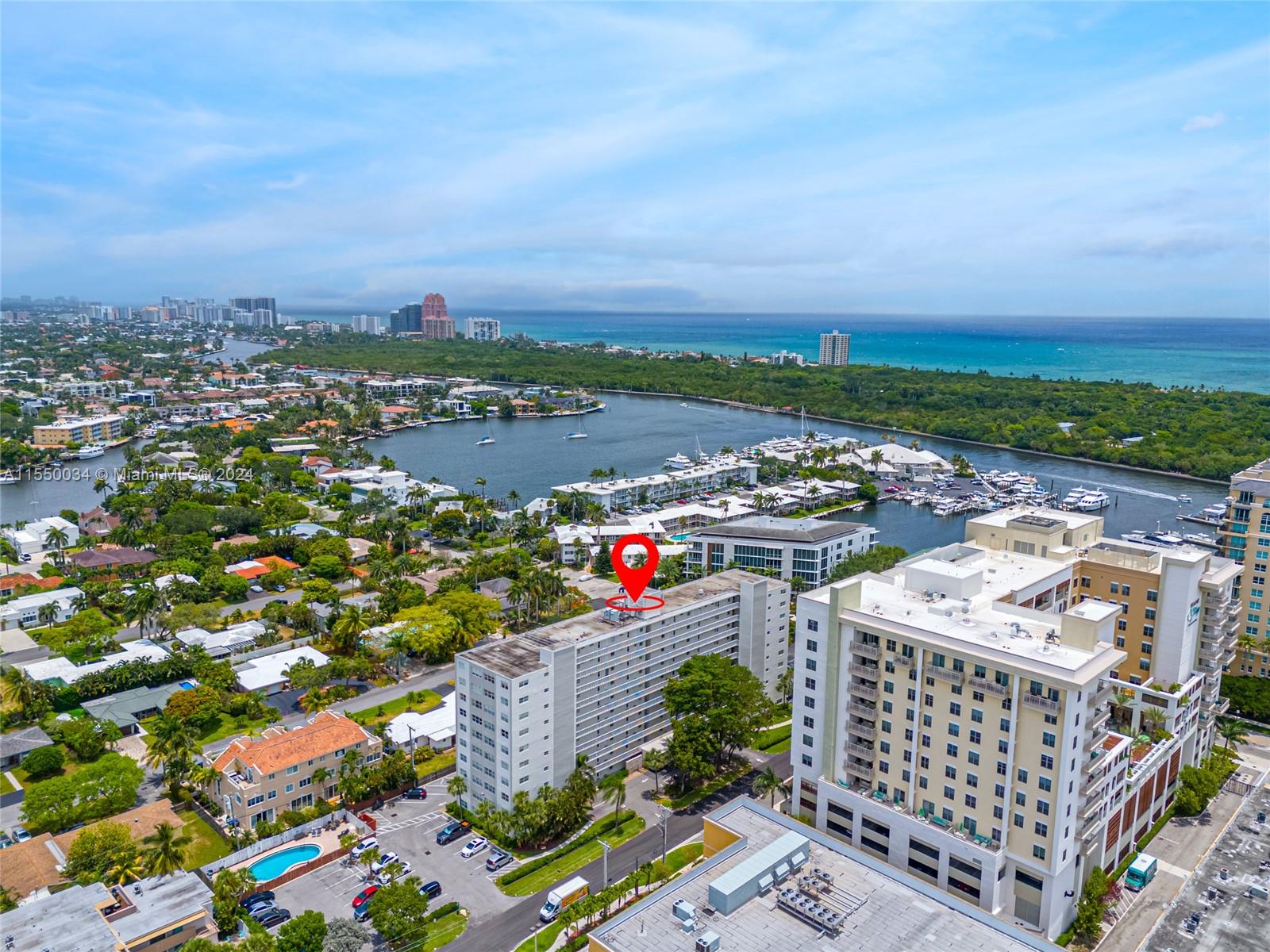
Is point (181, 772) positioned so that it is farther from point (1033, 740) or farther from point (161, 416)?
point (161, 416)

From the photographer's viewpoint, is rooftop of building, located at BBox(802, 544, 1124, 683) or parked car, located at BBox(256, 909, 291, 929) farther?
parked car, located at BBox(256, 909, 291, 929)

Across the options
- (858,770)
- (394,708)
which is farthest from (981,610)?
(394,708)

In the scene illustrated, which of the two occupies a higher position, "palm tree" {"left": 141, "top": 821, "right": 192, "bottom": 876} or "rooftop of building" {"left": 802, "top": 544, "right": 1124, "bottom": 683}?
"rooftop of building" {"left": 802, "top": 544, "right": 1124, "bottom": 683}

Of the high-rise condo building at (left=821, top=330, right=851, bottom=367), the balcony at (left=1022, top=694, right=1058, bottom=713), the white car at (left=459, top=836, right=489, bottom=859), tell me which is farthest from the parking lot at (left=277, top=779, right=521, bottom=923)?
the high-rise condo building at (left=821, top=330, right=851, bottom=367)

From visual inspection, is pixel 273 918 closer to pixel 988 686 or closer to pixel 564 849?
pixel 564 849

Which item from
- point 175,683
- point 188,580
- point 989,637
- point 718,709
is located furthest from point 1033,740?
point 188,580

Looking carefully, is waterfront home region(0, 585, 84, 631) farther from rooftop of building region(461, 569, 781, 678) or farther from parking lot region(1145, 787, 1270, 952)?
parking lot region(1145, 787, 1270, 952)

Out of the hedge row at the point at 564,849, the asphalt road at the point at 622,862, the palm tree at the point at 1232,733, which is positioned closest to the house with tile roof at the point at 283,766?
the hedge row at the point at 564,849

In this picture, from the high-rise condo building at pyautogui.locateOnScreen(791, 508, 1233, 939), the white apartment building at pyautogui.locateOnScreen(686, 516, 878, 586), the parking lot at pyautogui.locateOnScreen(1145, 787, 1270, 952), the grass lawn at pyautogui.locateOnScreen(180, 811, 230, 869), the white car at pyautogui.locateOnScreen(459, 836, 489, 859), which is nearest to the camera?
the high-rise condo building at pyautogui.locateOnScreen(791, 508, 1233, 939)
